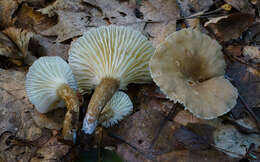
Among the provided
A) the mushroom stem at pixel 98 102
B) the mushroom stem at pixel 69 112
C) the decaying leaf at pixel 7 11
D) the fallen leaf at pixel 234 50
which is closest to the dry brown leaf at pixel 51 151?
the mushroom stem at pixel 69 112

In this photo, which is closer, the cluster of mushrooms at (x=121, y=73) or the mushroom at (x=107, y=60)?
the cluster of mushrooms at (x=121, y=73)

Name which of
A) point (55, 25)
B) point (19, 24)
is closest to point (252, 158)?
point (55, 25)

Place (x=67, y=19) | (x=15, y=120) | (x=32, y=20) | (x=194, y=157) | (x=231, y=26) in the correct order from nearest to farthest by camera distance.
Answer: (x=194, y=157)
(x=15, y=120)
(x=231, y=26)
(x=67, y=19)
(x=32, y=20)

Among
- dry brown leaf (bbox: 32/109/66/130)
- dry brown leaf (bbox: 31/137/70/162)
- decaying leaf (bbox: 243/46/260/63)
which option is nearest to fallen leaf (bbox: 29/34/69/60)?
dry brown leaf (bbox: 32/109/66/130)

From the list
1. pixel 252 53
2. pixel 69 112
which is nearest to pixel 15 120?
pixel 69 112

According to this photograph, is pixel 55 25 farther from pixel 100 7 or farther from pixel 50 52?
pixel 100 7

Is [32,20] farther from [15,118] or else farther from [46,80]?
[15,118]

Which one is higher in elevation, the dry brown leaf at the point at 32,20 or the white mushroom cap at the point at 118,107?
the dry brown leaf at the point at 32,20

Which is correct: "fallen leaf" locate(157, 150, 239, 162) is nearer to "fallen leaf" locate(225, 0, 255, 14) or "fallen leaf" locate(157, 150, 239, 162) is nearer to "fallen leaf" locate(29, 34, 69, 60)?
"fallen leaf" locate(29, 34, 69, 60)

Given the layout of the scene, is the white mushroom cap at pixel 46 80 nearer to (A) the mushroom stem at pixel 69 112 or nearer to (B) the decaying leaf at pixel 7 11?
(A) the mushroom stem at pixel 69 112
